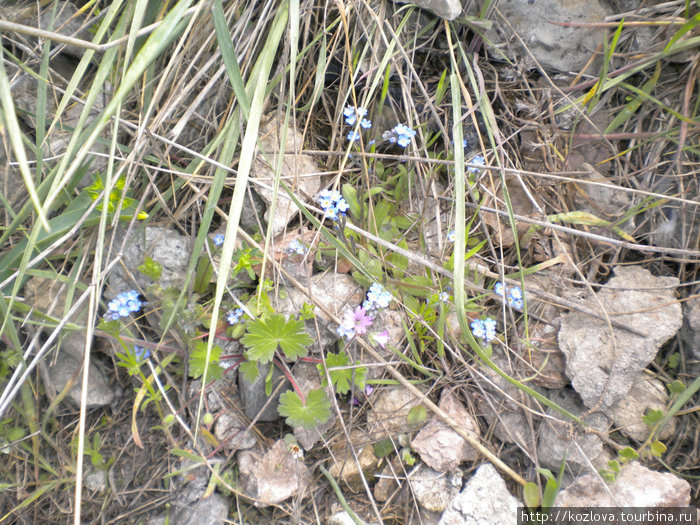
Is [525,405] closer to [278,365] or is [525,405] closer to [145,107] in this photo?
[278,365]

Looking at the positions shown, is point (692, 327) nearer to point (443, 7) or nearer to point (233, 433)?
point (443, 7)

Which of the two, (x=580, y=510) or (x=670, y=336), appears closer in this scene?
(x=580, y=510)

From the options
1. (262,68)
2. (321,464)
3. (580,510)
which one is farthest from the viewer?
(321,464)

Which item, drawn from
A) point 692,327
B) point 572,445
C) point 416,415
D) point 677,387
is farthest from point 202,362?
point 692,327

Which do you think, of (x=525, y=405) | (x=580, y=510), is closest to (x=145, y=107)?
(x=525, y=405)

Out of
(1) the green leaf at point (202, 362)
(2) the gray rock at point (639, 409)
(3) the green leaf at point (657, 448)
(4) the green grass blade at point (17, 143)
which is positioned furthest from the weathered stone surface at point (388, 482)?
(4) the green grass blade at point (17, 143)

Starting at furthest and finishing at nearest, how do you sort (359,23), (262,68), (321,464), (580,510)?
(359,23) < (321,464) < (580,510) < (262,68)

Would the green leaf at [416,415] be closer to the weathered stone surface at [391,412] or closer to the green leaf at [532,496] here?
the weathered stone surface at [391,412]
